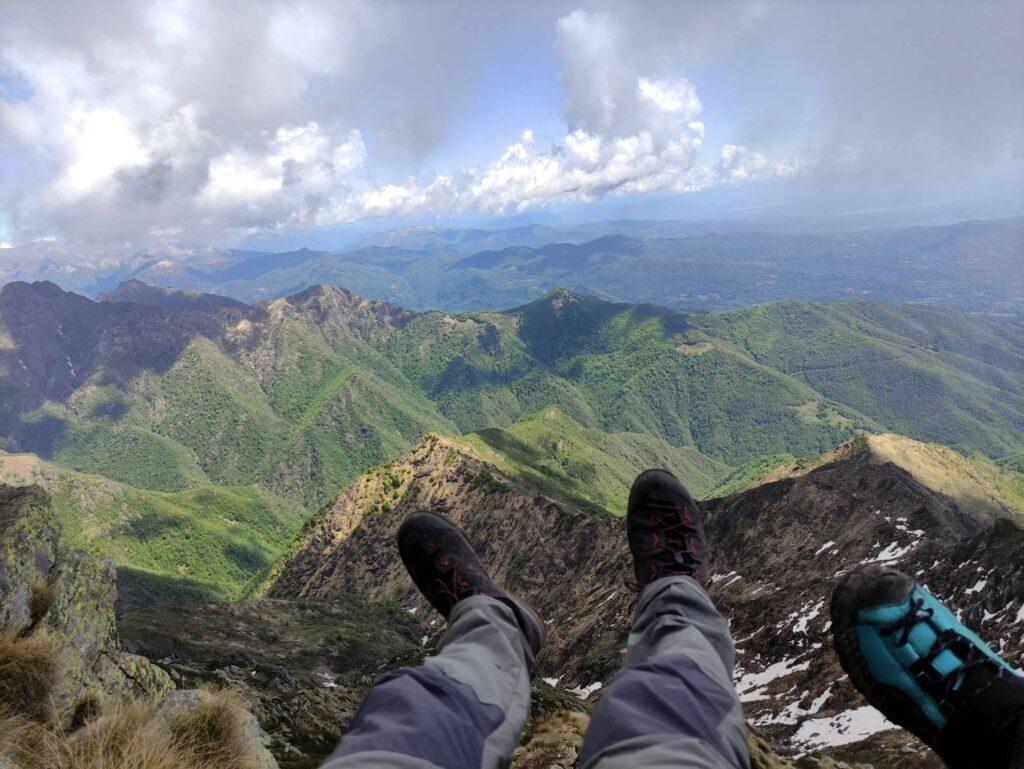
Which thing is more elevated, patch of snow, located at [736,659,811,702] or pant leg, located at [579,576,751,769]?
pant leg, located at [579,576,751,769]

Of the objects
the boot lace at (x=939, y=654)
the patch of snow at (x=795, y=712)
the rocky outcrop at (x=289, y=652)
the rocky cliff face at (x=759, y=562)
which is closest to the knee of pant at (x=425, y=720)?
the boot lace at (x=939, y=654)

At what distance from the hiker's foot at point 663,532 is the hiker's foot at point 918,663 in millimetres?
2029

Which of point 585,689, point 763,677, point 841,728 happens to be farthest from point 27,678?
point 585,689

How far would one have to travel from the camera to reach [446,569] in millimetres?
7770

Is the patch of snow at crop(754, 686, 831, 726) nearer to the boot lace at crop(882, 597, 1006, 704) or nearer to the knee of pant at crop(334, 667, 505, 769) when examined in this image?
the boot lace at crop(882, 597, 1006, 704)

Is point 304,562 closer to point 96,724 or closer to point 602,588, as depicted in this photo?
point 602,588

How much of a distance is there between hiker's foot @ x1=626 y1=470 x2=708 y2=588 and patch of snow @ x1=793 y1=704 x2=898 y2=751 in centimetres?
1823

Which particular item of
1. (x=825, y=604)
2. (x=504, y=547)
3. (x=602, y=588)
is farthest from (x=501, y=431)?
(x=825, y=604)

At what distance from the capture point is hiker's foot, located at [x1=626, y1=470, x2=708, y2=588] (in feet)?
25.0

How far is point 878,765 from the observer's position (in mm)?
15328

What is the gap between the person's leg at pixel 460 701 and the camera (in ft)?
11.7

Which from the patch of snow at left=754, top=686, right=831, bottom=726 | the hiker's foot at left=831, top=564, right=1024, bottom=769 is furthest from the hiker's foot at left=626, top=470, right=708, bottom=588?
the patch of snow at left=754, top=686, right=831, bottom=726

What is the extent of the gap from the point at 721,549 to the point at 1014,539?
3303 cm

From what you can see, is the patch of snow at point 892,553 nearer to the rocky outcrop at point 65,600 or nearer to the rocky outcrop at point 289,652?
the rocky outcrop at point 289,652
